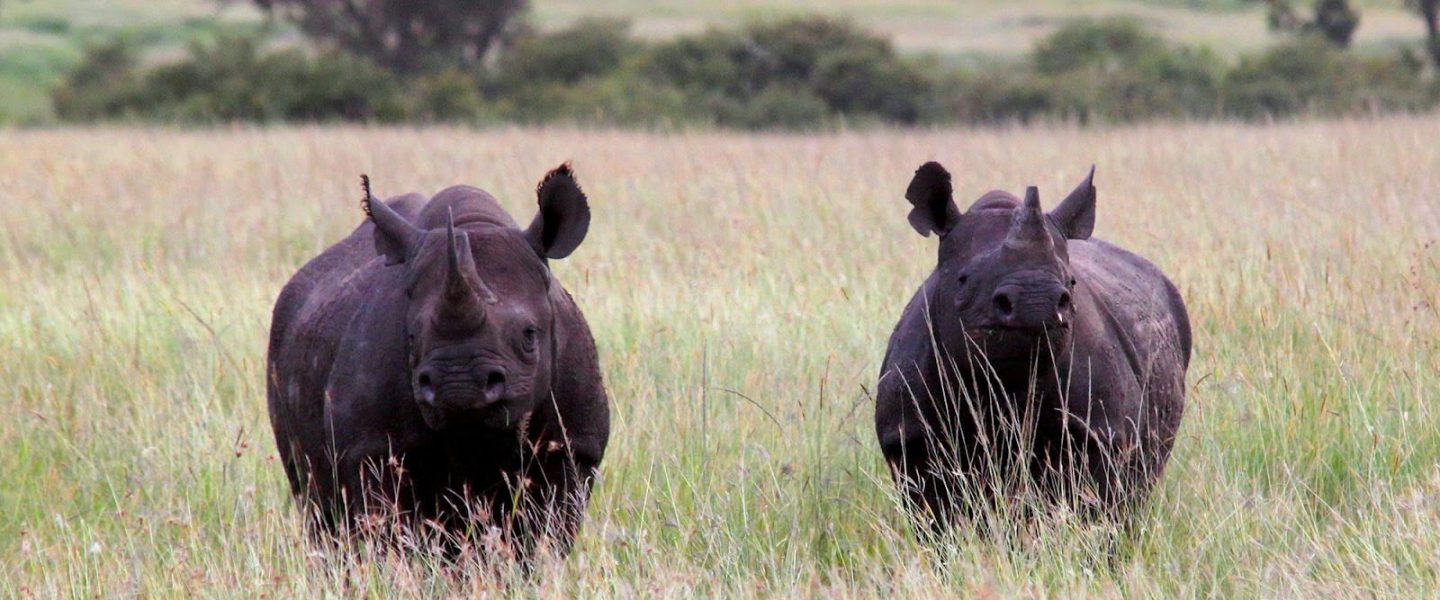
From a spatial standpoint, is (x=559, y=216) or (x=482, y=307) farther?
(x=559, y=216)

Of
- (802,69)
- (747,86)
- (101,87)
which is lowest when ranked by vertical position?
(747,86)

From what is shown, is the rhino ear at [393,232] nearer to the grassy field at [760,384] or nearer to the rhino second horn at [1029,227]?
the grassy field at [760,384]

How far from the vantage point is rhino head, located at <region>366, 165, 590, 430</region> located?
3.94 m

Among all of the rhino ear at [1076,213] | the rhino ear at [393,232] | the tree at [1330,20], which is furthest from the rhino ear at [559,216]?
the tree at [1330,20]

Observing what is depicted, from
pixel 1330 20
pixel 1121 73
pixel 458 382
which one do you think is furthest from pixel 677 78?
pixel 458 382

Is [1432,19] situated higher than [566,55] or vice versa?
[566,55]

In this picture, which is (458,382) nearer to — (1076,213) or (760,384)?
(1076,213)

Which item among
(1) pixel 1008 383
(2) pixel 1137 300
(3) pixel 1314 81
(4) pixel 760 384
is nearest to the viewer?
(1) pixel 1008 383

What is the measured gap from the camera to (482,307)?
397 cm

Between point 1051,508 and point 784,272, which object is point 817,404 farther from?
point 784,272

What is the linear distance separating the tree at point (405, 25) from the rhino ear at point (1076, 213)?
3421 centimetres

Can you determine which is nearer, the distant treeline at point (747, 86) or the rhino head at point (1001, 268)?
the rhino head at point (1001, 268)

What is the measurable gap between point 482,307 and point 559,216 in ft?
1.96

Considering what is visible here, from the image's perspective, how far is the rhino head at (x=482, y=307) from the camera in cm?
394
